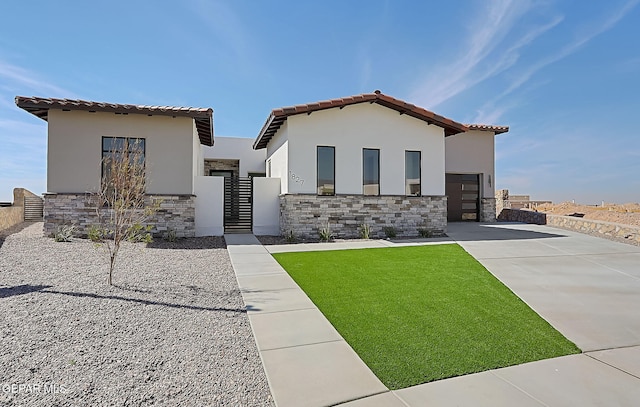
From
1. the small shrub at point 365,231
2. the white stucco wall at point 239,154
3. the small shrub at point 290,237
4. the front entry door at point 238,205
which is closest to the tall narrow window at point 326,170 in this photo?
the small shrub at point 365,231

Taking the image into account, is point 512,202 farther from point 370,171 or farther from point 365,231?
point 365,231

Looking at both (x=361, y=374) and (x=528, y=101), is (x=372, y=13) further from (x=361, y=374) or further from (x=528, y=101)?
(x=361, y=374)

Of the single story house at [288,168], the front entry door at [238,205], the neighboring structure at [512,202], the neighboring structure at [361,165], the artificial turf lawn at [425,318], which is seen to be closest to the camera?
the artificial turf lawn at [425,318]

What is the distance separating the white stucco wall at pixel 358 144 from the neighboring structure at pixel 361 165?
37 mm

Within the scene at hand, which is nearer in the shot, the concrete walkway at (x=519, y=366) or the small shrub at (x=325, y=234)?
the concrete walkway at (x=519, y=366)

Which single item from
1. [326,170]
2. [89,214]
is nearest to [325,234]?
[326,170]

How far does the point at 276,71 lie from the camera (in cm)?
1193

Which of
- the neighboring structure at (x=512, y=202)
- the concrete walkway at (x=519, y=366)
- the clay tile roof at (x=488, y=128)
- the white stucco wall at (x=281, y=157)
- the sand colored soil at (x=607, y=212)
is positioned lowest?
the concrete walkway at (x=519, y=366)

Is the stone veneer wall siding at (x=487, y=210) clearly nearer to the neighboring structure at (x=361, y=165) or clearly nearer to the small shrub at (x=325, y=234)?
the neighboring structure at (x=361, y=165)

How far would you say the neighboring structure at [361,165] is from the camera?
39.9 feet

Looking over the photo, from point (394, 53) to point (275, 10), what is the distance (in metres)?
4.49

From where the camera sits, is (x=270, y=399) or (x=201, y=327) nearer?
(x=270, y=399)

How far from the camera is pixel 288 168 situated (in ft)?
39.7

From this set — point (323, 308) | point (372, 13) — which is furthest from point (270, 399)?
point (372, 13)
